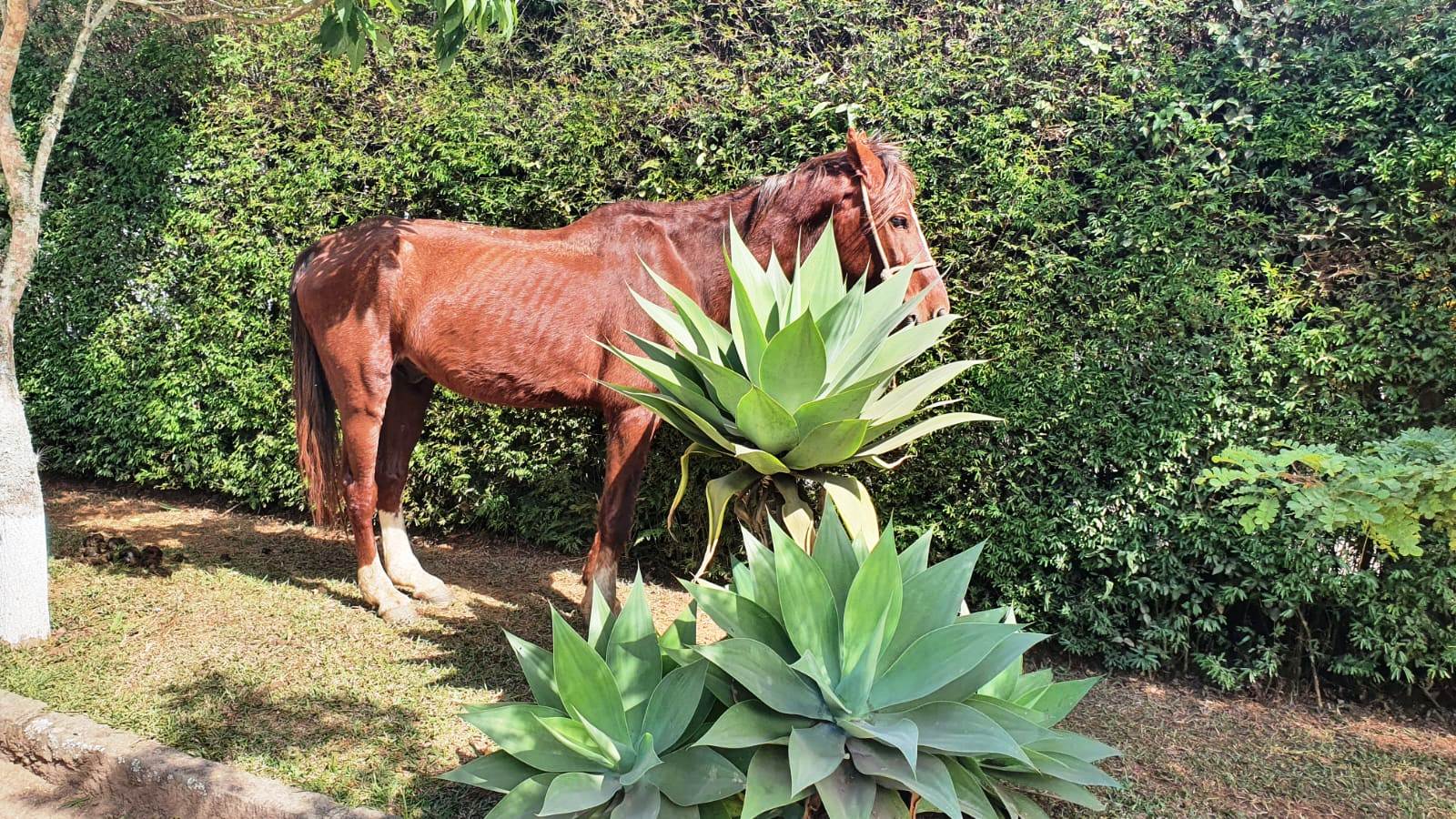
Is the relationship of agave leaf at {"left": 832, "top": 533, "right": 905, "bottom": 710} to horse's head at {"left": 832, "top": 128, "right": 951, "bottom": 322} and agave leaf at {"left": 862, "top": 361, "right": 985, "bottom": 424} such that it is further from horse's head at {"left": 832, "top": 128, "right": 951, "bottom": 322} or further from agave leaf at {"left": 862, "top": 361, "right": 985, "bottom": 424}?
horse's head at {"left": 832, "top": 128, "right": 951, "bottom": 322}

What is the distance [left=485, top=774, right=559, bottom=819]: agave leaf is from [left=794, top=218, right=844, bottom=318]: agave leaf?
1531 millimetres

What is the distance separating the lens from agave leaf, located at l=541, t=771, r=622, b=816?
1947 mm

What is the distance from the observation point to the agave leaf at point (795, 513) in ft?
8.21

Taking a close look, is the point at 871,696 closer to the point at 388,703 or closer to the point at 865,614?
the point at 865,614

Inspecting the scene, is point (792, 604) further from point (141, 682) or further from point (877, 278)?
point (141, 682)

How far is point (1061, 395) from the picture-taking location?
3861mm

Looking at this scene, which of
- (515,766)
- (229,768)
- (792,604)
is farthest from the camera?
(229,768)

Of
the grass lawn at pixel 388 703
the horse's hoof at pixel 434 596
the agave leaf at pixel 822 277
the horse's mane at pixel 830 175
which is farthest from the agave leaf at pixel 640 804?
the horse's hoof at pixel 434 596

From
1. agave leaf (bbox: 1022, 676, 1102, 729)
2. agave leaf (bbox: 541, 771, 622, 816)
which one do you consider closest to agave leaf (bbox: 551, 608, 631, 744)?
agave leaf (bbox: 541, 771, 622, 816)

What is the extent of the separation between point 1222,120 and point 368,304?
12.5ft

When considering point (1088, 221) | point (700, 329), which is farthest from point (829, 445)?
point (1088, 221)

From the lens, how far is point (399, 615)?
13.3ft

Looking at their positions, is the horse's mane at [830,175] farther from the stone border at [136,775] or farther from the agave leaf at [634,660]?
the stone border at [136,775]

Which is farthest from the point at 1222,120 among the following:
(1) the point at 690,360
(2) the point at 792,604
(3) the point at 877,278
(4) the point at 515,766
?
(4) the point at 515,766
